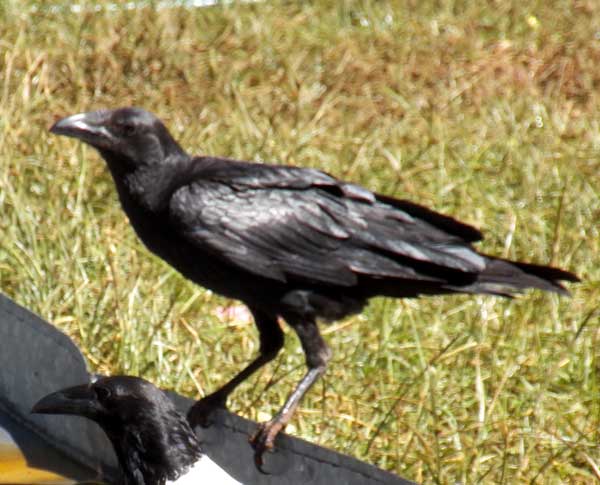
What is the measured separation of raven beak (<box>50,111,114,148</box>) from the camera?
465 centimetres

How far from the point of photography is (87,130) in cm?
466

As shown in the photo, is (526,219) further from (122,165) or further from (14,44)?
(14,44)

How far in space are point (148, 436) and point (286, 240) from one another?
1113 millimetres

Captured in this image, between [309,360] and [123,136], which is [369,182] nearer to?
[123,136]

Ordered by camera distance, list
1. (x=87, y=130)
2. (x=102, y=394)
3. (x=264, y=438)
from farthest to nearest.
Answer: (x=87, y=130) < (x=264, y=438) < (x=102, y=394)

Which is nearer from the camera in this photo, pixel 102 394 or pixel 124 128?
pixel 102 394

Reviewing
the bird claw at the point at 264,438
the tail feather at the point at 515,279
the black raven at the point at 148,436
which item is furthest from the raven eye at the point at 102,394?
the tail feather at the point at 515,279

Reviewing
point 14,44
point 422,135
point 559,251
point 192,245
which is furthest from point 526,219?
point 14,44

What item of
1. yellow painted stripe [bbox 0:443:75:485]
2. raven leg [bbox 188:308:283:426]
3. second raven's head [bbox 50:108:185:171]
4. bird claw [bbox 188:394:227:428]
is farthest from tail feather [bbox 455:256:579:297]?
yellow painted stripe [bbox 0:443:75:485]

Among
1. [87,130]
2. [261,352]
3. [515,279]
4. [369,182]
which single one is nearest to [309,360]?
[261,352]

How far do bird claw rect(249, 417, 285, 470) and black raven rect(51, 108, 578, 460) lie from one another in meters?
0.05

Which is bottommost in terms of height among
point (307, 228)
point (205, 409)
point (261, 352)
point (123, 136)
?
point (205, 409)

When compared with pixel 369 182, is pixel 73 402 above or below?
below

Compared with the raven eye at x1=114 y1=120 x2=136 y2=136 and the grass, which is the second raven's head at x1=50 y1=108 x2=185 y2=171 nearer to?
the raven eye at x1=114 y1=120 x2=136 y2=136
